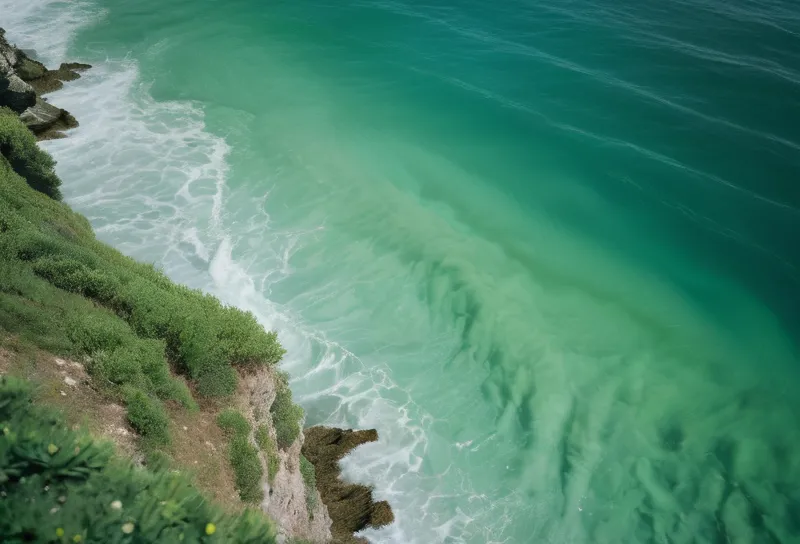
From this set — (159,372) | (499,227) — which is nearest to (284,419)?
(159,372)

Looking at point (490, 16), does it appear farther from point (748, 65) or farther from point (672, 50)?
point (748, 65)

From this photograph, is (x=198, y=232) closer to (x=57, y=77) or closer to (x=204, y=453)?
(x=204, y=453)

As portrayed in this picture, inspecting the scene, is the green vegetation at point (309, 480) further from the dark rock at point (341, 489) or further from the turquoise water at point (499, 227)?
the turquoise water at point (499, 227)

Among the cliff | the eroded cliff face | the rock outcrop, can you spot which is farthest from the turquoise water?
the cliff

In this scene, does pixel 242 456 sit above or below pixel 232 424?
below

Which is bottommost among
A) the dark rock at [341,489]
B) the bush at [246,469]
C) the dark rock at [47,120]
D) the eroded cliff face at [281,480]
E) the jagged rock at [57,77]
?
the dark rock at [341,489]

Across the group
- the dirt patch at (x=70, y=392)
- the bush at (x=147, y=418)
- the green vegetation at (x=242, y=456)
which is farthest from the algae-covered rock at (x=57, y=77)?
the green vegetation at (x=242, y=456)
